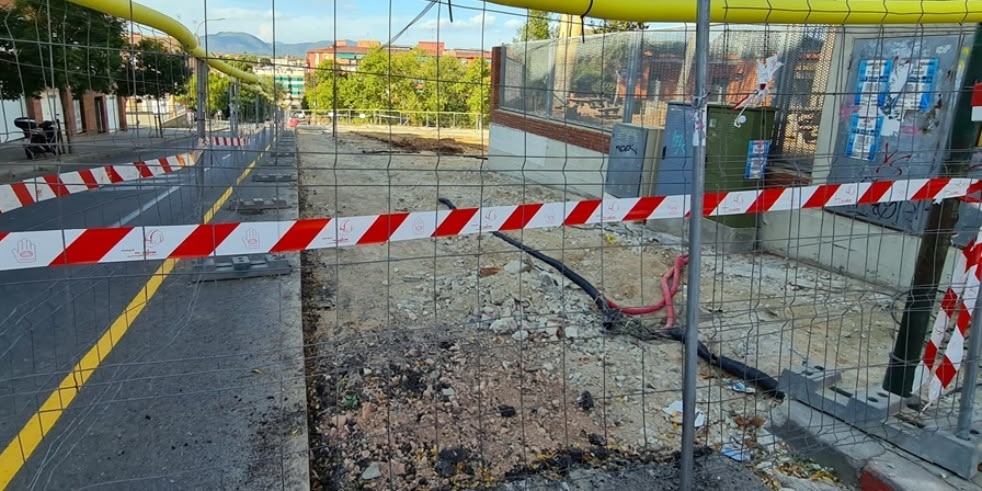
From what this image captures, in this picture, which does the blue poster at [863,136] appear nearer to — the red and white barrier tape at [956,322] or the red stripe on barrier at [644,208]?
the red and white barrier tape at [956,322]

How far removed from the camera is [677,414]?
13.1ft

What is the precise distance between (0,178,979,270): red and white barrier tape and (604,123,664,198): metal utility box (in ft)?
19.4

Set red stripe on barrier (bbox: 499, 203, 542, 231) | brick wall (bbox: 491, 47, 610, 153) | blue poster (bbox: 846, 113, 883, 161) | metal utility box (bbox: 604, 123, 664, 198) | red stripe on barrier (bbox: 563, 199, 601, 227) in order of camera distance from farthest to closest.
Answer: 1. brick wall (bbox: 491, 47, 610, 153)
2. metal utility box (bbox: 604, 123, 664, 198)
3. blue poster (bbox: 846, 113, 883, 161)
4. red stripe on barrier (bbox: 563, 199, 601, 227)
5. red stripe on barrier (bbox: 499, 203, 542, 231)

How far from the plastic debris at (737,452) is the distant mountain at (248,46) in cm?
293

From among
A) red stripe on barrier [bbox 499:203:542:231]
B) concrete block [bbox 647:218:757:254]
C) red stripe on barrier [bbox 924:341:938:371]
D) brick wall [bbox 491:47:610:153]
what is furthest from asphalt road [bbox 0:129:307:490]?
brick wall [bbox 491:47:610:153]

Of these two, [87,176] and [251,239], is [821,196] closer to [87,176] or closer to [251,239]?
[251,239]

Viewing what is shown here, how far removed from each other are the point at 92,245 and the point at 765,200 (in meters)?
3.37

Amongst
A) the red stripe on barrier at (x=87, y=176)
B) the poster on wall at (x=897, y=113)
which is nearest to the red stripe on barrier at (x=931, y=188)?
the poster on wall at (x=897, y=113)

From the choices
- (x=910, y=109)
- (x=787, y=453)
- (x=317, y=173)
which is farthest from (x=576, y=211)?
(x=317, y=173)

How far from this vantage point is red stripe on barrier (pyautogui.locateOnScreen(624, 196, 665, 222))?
11.1 ft

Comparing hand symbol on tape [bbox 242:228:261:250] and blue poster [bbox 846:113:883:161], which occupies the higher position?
blue poster [bbox 846:113:883:161]

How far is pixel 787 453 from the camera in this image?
137 inches

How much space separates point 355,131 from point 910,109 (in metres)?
29.5

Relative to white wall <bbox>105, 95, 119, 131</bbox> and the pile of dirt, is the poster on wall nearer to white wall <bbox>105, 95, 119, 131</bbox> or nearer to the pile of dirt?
Result: white wall <bbox>105, 95, 119, 131</bbox>
